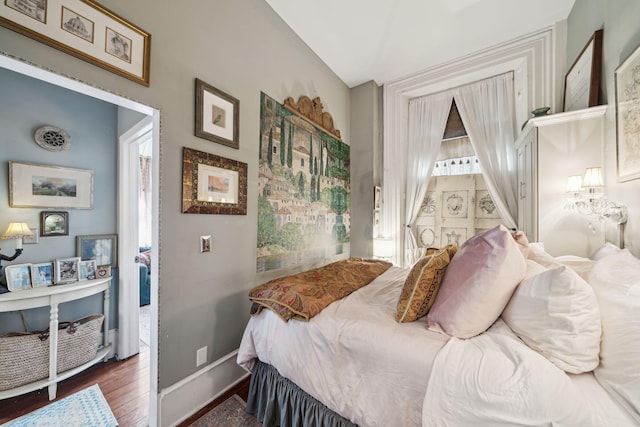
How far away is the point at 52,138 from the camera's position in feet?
6.43

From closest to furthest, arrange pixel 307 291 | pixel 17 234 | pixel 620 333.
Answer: pixel 620 333 < pixel 307 291 < pixel 17 234

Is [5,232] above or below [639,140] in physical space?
below

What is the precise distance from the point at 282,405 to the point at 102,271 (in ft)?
6.47

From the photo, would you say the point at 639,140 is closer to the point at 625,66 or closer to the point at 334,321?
the point at 625,66

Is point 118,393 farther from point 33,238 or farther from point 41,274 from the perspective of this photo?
point 33,238

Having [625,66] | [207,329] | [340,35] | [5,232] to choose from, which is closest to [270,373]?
[207,329]

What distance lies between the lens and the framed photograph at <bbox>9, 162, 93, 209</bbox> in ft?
5.92

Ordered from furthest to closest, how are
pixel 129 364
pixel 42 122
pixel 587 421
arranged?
pixel 129 364 < pixel 42 122 < pixel 587 421

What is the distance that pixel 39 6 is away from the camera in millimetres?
983

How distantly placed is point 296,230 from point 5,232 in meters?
2.23

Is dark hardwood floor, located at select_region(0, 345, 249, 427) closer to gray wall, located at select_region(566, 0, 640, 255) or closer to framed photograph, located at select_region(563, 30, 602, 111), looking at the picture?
gray wall, located at select_region(566, 0, 640, 255)

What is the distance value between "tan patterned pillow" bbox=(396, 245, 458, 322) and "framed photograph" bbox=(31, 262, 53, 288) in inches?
104

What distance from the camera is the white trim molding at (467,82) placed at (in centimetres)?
233

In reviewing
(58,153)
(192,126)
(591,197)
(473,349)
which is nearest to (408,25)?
(591,197)
